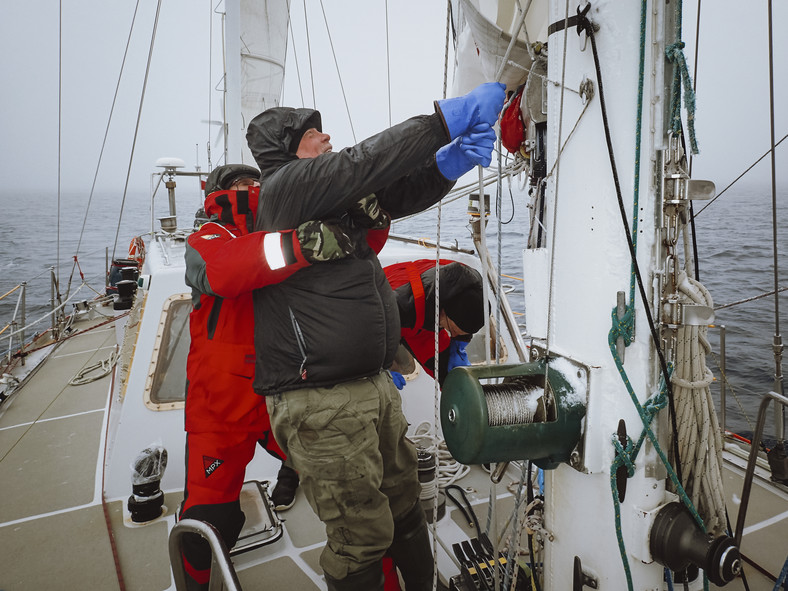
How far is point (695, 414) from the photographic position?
A: 126cm

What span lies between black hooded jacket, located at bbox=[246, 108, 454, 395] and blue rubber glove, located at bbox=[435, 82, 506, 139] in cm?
4

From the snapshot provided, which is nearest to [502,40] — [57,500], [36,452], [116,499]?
[116,499]

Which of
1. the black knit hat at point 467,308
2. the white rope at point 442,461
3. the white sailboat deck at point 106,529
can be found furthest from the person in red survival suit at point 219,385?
the white rope at point 442,461

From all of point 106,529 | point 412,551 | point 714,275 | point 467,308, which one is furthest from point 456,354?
point 714,275

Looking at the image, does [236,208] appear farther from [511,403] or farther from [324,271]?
[511,403]

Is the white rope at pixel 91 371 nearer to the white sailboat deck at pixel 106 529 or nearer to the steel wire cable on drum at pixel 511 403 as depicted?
the white sailboat deck at pixel 106 529

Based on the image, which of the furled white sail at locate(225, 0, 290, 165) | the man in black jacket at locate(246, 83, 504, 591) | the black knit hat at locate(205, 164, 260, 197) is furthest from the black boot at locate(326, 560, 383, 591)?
the furled white sail at locate(225, 0, 290, 165)

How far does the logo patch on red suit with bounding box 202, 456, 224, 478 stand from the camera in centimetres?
202

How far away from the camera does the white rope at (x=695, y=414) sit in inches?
49.0

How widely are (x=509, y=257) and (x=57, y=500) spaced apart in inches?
621

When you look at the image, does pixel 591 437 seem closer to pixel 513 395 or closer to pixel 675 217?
pixel 513 395

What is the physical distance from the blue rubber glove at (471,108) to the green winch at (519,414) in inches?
28.8

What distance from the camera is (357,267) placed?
172 centimetres

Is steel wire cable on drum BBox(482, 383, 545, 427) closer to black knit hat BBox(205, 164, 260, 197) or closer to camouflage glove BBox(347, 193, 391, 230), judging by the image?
camouflage glove BBox(347, 193, 391, 230)
